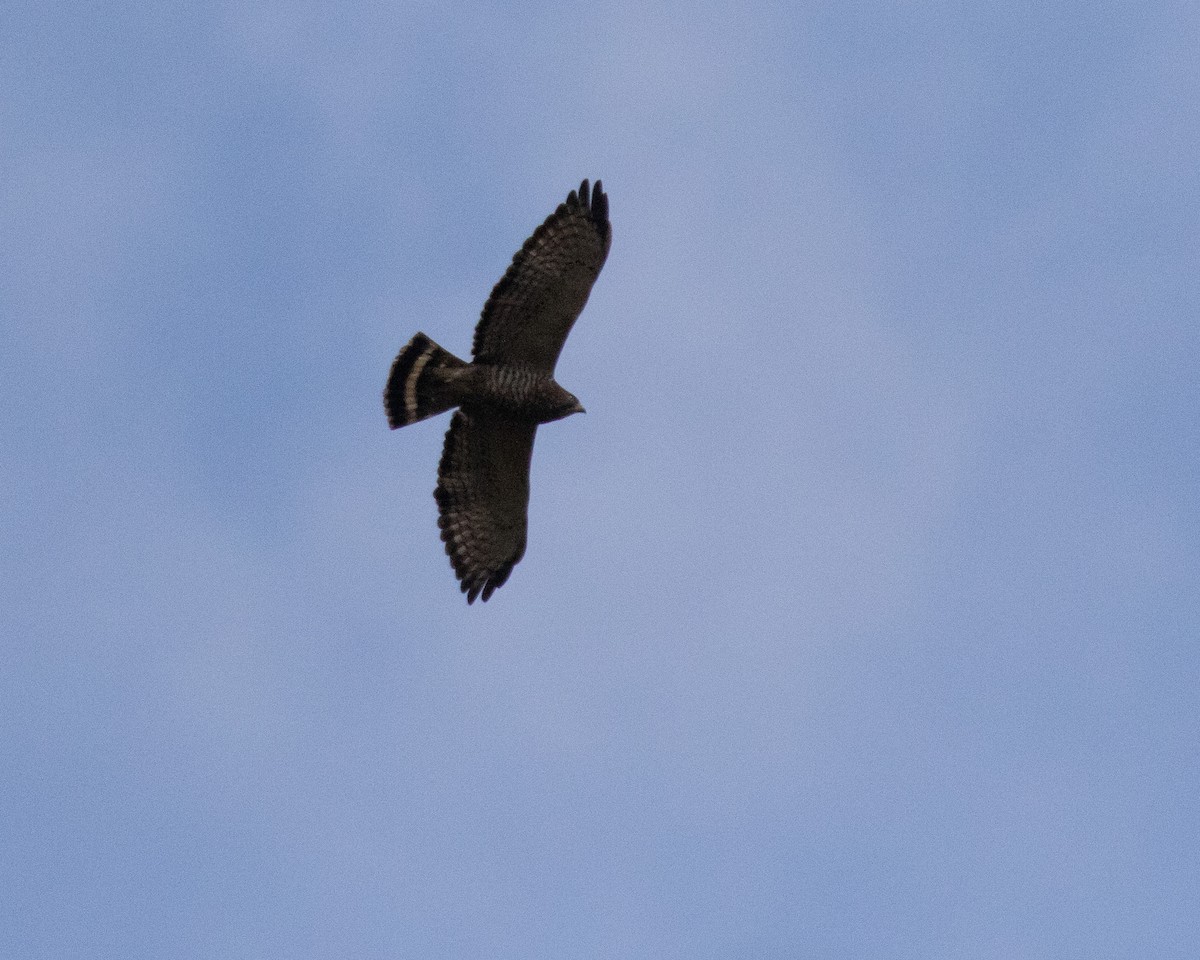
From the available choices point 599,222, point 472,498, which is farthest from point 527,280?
point 472,498

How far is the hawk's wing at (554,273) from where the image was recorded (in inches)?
679

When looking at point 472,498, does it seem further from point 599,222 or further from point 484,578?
point 599,222

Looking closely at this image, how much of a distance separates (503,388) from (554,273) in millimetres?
1167

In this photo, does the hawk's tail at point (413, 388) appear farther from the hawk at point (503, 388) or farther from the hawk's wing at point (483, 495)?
the hawk's wing at point (483, 495)

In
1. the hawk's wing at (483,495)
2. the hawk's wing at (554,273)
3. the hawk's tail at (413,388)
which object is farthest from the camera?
the hawk's wing at (483,495)

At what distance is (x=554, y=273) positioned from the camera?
1725 centimetres

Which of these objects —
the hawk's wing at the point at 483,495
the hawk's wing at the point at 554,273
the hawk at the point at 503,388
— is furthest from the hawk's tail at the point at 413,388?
the hawk's wing at the point at 554,273

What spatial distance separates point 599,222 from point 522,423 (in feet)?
6.55

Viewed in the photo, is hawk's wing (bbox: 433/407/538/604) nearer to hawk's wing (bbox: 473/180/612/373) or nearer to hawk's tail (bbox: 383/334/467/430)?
hawk's tail (bbox: 383/334/467/430)

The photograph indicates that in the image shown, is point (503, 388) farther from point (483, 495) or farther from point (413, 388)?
point (483, 495)

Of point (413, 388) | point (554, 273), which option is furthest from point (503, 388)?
point (554, 273)

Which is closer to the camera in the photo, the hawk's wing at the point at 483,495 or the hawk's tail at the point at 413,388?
the hawk's tail at the point at 413,388

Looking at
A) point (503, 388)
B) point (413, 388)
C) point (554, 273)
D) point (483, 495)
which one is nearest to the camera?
point (554, 273)

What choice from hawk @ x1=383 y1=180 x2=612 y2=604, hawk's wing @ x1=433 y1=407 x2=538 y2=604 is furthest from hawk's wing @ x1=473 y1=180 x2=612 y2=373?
hawk's wing @ x1=433 y1=407 x2=538 y2=604
